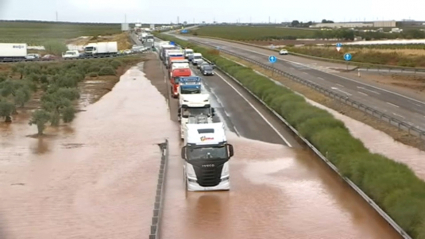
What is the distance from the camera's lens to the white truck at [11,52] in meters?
79.4

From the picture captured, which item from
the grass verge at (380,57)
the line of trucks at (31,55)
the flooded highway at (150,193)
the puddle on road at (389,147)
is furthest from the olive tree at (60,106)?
the line of trucks at (31,55)

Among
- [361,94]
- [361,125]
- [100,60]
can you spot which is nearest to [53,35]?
[100,60]

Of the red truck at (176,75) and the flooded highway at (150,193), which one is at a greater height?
the red truck at (176,75)

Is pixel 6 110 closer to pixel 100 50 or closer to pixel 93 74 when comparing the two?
pixel 93 74

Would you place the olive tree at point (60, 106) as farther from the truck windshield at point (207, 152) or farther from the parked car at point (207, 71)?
the parked car at point (207, 71)

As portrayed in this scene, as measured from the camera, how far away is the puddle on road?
24788 mm

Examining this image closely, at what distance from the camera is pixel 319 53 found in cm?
8869

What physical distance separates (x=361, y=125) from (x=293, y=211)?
15567 mm

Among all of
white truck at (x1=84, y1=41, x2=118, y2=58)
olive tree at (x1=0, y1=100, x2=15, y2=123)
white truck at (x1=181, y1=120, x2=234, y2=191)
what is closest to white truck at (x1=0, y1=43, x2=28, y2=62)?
white truck at (x1=84, y1=41, x2=118, y2=58)

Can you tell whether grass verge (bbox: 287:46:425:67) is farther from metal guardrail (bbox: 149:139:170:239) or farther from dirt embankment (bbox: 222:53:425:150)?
metal guardrail (bbox: 149:139:170:239)

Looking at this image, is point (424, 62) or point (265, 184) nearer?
point (265, 184)

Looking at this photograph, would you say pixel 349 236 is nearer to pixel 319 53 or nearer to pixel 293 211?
pixel 293 211

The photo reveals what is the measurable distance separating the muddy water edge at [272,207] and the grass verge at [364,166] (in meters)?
0.57

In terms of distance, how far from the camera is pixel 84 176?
23.7 m
